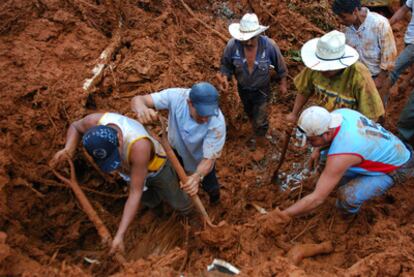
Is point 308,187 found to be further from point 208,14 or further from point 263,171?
point 208,14

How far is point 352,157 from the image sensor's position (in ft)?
9.75

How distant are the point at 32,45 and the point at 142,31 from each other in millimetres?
1546

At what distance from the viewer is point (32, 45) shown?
16.3ft

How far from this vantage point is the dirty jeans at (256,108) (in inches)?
186

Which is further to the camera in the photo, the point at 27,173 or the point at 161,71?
the point at 161,71

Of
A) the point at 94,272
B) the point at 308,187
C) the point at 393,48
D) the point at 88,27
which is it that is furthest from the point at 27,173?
the point at 393,48

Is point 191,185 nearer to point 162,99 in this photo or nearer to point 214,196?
point 162,99

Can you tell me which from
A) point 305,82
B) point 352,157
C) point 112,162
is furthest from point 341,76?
point 112,162

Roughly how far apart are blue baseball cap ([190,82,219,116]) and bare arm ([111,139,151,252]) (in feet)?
1.59

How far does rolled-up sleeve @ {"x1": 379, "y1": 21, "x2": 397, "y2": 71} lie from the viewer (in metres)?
3.90

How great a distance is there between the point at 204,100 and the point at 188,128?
1.38 ft

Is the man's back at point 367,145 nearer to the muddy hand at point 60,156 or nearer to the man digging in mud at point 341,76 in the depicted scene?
the man digging in mud at point 341,76

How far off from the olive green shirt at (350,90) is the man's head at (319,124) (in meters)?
0.55

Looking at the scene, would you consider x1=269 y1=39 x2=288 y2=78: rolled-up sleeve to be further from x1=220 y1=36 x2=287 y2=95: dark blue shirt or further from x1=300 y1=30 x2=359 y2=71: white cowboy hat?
x1=300 y1=30 x2=359 y2=71: white cowboy hat
